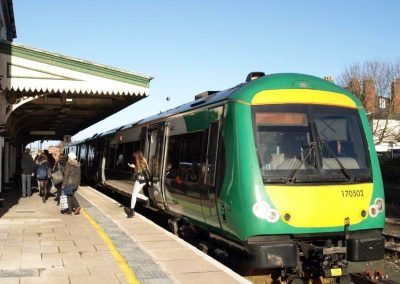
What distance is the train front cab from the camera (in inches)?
252

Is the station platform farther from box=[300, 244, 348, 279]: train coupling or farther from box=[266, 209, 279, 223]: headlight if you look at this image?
box=[300, 244, 348, 279]: train coupling

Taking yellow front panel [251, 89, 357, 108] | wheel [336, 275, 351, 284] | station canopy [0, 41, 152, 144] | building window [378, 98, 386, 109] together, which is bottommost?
wheel [336, 275, 351, 284]

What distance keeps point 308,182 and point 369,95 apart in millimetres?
38452

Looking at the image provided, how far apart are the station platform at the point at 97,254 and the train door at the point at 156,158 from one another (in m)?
0.60

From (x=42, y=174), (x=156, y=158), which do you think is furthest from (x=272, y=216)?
(x=42, y=174)

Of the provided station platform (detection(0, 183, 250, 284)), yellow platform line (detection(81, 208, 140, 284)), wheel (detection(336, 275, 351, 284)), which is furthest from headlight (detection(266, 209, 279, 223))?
yellow platform line (detection(81, 208, 140, 284))

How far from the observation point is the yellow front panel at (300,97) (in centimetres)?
699

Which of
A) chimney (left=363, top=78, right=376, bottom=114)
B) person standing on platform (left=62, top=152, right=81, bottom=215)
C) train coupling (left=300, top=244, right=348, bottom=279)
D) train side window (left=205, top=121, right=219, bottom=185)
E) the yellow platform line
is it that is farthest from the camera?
chimney (left=363, top=78, right=376, bottom=114)

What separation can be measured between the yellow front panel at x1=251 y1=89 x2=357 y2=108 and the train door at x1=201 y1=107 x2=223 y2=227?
29.5 inches

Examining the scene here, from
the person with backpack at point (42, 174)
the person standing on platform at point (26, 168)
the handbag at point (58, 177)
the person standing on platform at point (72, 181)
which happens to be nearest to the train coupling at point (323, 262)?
the person standing on platform at point (72, 181)

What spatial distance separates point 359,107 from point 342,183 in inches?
53.1

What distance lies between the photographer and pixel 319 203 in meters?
6.60

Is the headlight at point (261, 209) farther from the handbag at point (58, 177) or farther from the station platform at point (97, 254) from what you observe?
the handbag at point (58, 177)

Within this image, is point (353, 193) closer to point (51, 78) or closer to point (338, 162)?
point (338, 162)
